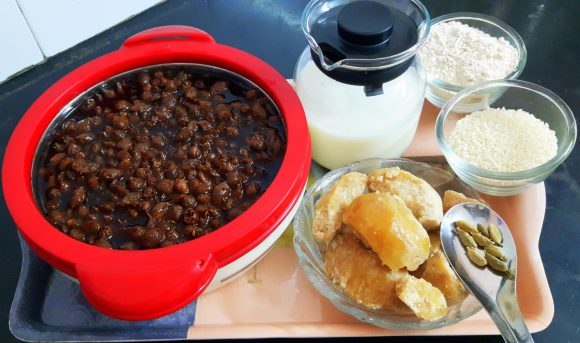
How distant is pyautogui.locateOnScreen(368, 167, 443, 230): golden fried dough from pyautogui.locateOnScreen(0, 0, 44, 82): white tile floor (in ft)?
3.63

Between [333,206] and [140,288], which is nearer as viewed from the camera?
[140,288]

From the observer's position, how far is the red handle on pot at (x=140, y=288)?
90 centimetres

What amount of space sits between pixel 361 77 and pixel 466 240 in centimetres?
37

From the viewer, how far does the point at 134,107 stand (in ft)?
3.86

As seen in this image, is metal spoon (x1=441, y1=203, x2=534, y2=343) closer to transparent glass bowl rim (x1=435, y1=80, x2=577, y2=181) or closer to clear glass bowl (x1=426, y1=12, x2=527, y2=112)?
transparent glass bowl rim (x1=435, y1=80, x2=577, y2=181)

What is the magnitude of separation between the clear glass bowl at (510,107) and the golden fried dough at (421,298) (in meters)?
0.29

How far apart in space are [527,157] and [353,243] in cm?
44

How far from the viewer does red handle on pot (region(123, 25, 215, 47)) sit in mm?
1256

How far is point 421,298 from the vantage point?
94 cm

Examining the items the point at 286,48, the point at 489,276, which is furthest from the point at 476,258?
the point at 286,48

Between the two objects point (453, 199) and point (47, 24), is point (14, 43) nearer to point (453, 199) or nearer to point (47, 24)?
point (47, 24)

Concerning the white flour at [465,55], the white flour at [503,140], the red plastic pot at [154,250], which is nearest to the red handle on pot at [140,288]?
the red plastic pot at [154,250]

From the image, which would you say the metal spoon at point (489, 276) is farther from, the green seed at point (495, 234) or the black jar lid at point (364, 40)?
the black jar lid at point (364, 40)

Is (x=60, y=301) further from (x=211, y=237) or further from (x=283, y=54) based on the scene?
(x=283, y=54)
